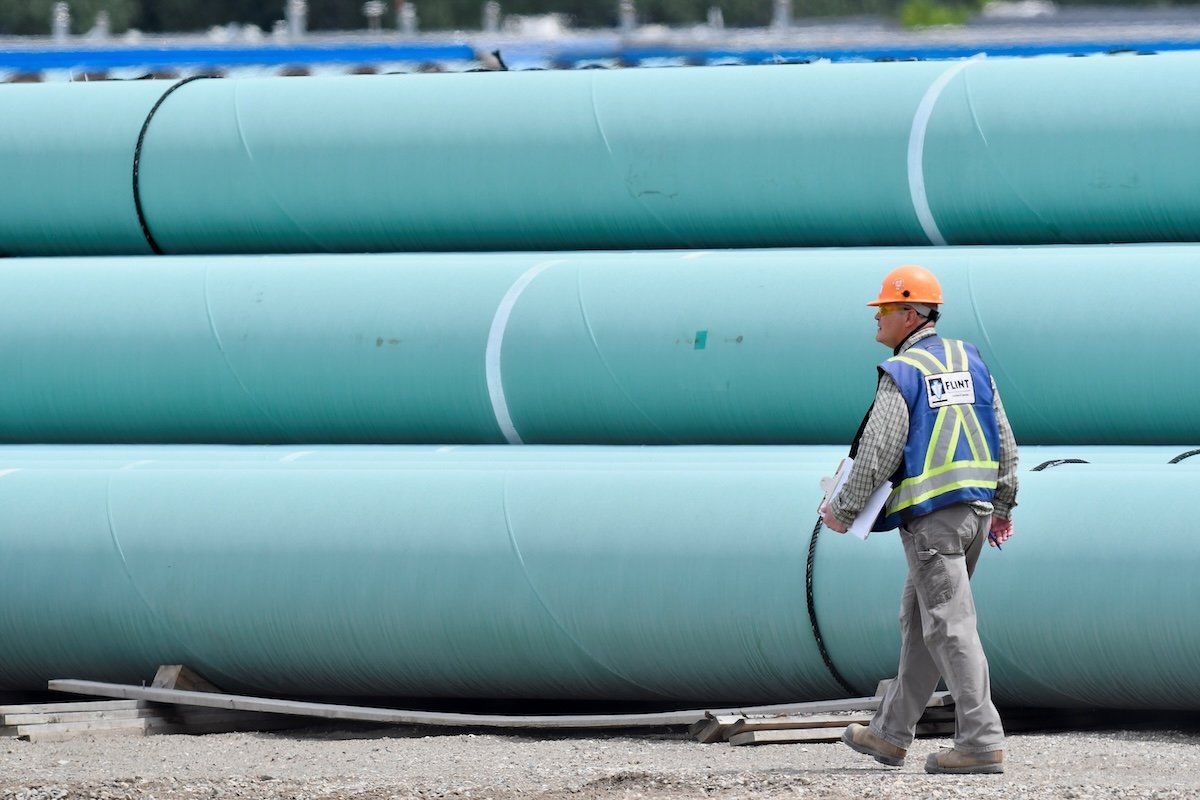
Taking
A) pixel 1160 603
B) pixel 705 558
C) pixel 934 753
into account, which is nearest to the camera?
pixel 934 753

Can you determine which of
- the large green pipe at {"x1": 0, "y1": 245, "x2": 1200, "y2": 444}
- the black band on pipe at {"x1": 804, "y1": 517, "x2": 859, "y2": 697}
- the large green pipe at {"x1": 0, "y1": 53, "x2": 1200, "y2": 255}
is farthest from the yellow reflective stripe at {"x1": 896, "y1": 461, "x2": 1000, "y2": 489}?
the large green pipe at {"x1": 0, "y1": 53, "x2": 1200, "y2": 255}

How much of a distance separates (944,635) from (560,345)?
5.93 feet

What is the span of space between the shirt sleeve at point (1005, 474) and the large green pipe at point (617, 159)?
4.99 feet

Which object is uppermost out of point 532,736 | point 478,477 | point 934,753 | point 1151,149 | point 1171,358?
point 1151,149

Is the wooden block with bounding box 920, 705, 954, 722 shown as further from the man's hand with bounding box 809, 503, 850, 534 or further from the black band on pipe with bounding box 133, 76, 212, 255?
the black band on pipe with bounding box 133, 76, 212, 255

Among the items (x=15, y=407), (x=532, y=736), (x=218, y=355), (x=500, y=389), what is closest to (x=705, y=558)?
(x=532, y=736)

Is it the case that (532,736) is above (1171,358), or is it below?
below

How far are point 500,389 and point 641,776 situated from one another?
1.71m

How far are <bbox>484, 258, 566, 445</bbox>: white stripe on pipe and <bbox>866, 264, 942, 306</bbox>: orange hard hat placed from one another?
1.62 meters

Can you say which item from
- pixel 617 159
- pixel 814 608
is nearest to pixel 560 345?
pixel 617 159

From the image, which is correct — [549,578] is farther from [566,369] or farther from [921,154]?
[921,154]

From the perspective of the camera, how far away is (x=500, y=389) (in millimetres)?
5285

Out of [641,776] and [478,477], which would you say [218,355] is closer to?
[478,477]

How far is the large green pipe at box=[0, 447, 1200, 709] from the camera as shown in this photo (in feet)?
14.1
